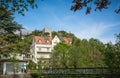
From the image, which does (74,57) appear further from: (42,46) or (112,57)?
(42,46)

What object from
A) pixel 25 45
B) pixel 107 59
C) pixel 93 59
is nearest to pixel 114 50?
pixel 107 59

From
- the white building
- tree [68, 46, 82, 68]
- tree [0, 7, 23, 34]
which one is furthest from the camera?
the white building

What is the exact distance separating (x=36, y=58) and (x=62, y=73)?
29063mm

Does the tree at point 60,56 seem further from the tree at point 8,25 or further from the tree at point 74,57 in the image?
the tree at point 8,25

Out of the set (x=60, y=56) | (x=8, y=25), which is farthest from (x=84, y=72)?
(x=8, y=25)

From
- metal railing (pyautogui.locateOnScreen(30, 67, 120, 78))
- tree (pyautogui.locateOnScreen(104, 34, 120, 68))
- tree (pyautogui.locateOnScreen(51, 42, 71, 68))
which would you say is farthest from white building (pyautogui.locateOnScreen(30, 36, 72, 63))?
tree (pyautogui.locateOnScreen(104, 34, 120, 68))

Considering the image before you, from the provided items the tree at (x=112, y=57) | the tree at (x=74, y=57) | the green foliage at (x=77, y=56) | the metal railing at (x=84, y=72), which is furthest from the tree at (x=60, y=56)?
the tree at (x=112, y=57)

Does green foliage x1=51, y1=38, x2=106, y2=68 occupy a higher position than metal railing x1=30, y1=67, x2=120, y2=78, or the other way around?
green foliage x1=51, y1=38, x2=106, y2=68

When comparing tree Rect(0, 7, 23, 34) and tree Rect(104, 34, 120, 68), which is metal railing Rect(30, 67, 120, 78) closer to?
tree Rect(104, 34, 120, 68)

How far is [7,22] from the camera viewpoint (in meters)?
37.4

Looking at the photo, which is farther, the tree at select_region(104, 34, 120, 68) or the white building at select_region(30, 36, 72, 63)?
the white building at select_region(30, 36, 72, 63)

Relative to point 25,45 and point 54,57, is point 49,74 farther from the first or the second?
point 54,57

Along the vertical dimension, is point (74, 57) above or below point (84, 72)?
above

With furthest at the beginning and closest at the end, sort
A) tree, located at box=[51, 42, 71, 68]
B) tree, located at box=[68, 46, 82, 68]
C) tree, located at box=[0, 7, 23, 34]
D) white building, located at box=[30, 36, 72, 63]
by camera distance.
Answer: white building, located at box=[30, 36, 72, 63]
tree, located at box=[51, 42, 71, 68]
tree, located at box=[68, 46, 82, 68]
tree, located at box=[0, 7, 23, 34]
